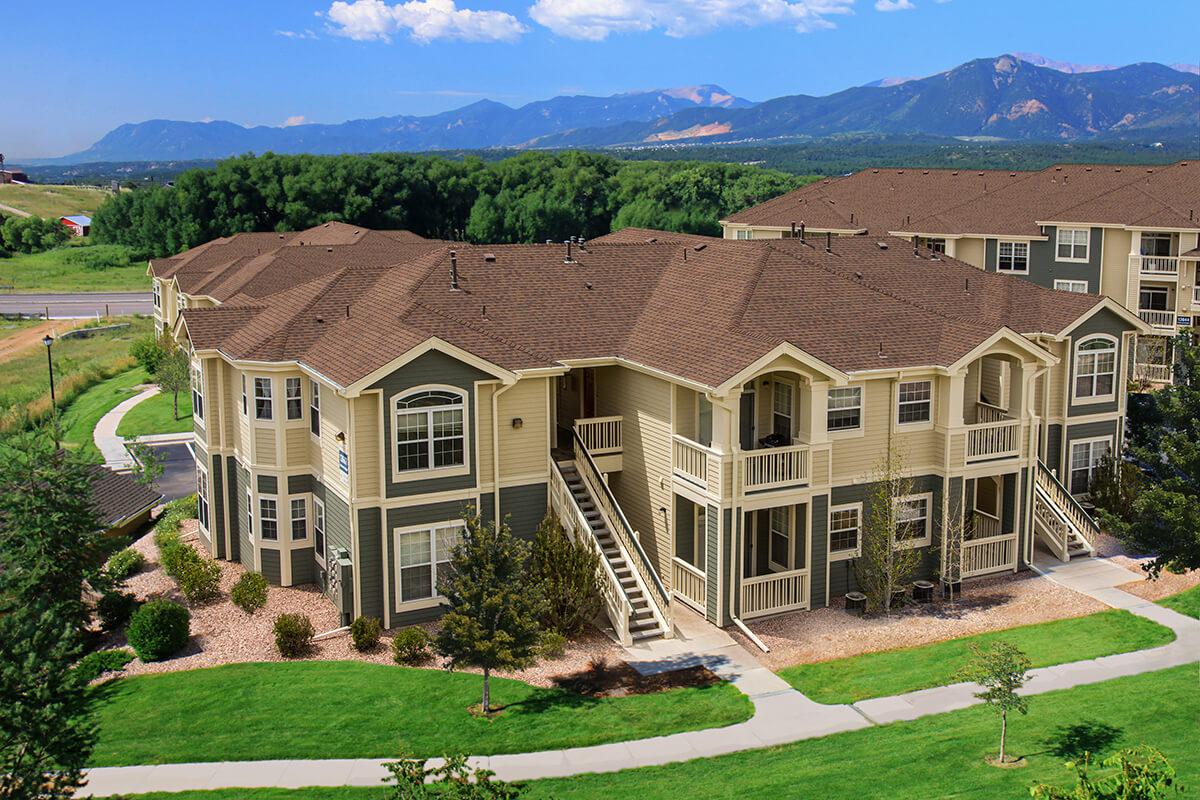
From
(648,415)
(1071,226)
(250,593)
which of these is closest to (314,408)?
(250,593)

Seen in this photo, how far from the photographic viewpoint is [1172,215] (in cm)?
5275

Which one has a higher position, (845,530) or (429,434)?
(429,434)

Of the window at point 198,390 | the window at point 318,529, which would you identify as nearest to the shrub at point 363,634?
the window at point 318,529

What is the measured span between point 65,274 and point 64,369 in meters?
66.3

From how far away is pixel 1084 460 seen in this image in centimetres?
3391

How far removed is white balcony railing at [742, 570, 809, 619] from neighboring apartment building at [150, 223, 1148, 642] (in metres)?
0.07

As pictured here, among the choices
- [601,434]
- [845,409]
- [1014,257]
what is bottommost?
[601,434]

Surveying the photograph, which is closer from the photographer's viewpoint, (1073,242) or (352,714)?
(352,714)

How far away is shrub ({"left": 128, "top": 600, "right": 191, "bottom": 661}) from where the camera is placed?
24359 millimetres

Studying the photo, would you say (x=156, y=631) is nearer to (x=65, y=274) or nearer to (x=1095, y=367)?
(x=1095, y=367)

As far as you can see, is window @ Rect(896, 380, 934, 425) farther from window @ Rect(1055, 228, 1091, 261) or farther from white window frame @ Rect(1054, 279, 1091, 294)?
window @ Rect(1055, 228, 1091, 261)

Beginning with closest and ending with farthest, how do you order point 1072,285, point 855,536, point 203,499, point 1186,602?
point 1186,602 < point 855,536 < point 203,499 < point 1072,285

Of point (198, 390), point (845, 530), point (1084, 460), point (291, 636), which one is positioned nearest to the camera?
point (291, 636)

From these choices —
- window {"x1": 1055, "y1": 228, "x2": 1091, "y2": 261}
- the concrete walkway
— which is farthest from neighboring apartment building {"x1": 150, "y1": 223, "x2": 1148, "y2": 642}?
window {"x1": 1055, "y1": 228, "x2": 1091, "y2": 261}
